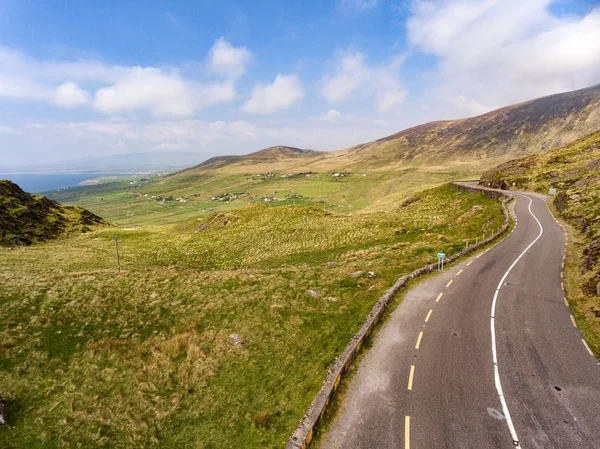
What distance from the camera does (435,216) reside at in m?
58.2

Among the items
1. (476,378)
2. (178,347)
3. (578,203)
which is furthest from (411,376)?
(578,203)

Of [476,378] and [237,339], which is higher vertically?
[476,378]

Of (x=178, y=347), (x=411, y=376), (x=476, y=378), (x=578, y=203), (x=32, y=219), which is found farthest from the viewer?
(x=32, y=219)

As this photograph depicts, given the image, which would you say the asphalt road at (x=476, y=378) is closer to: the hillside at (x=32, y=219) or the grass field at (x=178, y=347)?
the grass field at (x=178, y=347)

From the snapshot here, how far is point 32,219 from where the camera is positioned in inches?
2953

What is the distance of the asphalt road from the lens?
11555 millimetres

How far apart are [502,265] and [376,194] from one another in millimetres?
158442

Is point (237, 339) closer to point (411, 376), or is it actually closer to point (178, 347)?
point (178, 347)


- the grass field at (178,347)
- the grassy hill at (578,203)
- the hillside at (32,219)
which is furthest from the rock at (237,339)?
the hillside at (32,219)

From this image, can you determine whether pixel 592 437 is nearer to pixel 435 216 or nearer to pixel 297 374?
pixel 297 374

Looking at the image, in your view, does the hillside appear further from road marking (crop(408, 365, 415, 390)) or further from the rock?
road marking (crop(408, 365, 415, 390))

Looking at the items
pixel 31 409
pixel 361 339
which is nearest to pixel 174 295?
pixel 31 409

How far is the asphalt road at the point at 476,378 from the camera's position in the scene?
1155cm

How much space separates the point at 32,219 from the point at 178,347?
271 ft
